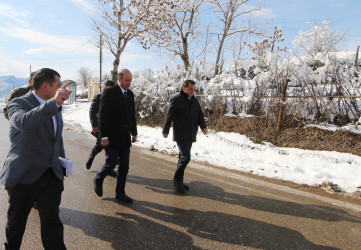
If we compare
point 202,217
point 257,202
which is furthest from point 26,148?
point 257,202

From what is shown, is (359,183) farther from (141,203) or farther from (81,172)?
(81,172)

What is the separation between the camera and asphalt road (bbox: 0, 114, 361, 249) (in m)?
2.64

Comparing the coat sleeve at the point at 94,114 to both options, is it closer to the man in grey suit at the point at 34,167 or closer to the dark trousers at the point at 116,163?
the dark trousers at the point at 116,163

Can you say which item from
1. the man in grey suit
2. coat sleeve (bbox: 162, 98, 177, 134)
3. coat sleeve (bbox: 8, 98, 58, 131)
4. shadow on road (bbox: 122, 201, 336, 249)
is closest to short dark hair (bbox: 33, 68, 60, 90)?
the man in grey suit

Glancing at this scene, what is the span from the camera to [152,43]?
1775cm

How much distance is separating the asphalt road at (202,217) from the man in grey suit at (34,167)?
674mm

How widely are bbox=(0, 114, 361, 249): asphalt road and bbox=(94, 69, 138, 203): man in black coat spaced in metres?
0.48

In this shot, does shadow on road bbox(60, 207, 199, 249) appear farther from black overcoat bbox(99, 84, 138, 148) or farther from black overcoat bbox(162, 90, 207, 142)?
black overcoat bbox(162, 90, 207, 142)

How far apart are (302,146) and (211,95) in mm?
4323

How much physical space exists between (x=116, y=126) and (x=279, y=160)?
14.0ft

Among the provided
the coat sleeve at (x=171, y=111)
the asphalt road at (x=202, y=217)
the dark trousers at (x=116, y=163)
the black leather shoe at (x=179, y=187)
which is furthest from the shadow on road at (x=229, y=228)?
the coat sleeve at (x=171, y=111)

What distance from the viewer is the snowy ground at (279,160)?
4.71 metres

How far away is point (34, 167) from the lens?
1.94 meters

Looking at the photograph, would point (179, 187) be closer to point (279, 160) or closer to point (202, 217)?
point (202, 217)
